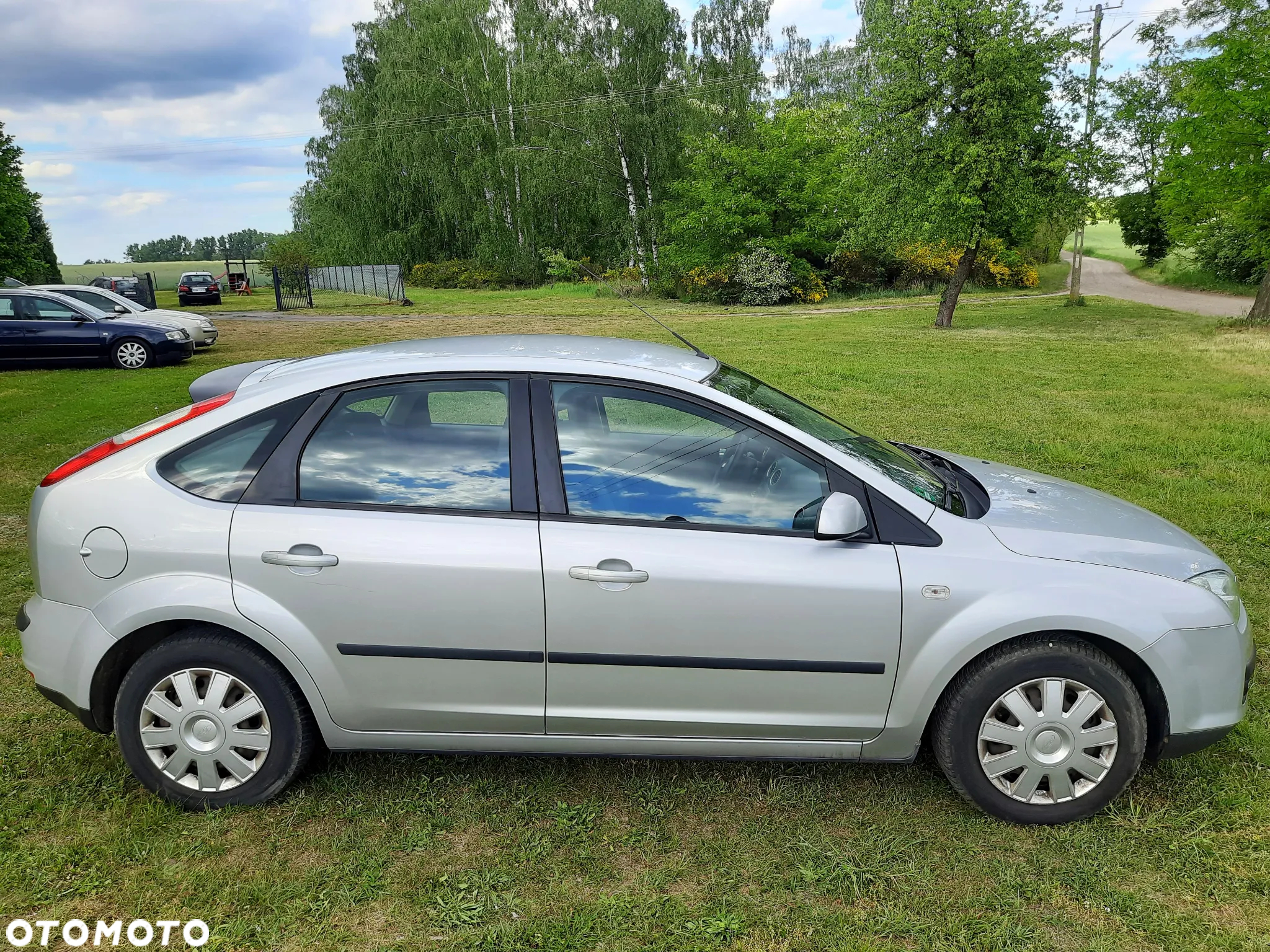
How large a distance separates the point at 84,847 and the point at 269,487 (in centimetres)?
133

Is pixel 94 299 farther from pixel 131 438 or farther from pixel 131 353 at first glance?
pixel 131 438

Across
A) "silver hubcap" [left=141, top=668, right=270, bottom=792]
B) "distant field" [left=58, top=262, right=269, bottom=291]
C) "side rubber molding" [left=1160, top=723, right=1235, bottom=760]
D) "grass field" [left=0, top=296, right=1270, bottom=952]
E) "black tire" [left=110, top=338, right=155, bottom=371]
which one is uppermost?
"distant field" [left=58, top=262, right=269, bottom=291]

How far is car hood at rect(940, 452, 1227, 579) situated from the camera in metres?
3.10

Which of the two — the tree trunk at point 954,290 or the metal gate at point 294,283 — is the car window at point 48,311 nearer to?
the tree trunk at point 954,290

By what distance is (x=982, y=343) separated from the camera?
19297mm

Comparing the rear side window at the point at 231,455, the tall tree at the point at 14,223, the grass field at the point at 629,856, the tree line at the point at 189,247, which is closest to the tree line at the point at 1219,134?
the grass field at the point at 629,856

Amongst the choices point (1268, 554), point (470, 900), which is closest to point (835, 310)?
point (1268, 554)

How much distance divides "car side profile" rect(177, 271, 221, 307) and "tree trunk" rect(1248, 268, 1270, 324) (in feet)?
120

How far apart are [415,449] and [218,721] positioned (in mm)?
1139

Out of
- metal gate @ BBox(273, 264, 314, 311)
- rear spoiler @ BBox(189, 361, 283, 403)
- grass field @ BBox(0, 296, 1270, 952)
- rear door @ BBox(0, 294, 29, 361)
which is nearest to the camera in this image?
grass field @ BBox(0, 296, 1270, 952)

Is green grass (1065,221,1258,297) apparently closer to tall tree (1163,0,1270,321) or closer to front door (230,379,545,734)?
tall tree (1163,0,1270,321)

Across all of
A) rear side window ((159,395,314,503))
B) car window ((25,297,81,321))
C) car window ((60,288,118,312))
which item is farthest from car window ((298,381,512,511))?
car window ((60,288,118,312))

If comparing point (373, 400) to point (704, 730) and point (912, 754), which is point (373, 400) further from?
A: point (912, 754)

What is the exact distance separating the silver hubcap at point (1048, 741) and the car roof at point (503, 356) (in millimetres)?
1549
